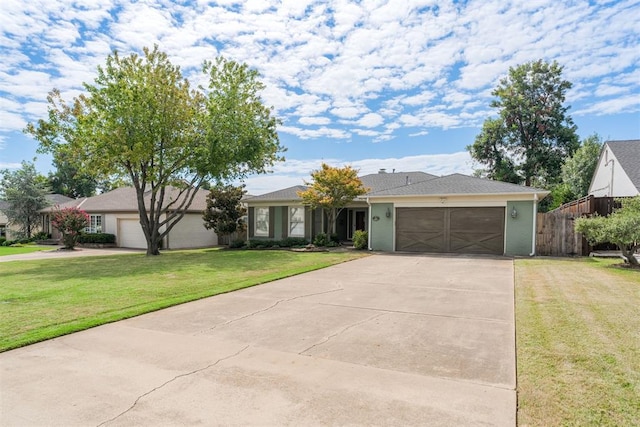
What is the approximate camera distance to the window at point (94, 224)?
24462mm

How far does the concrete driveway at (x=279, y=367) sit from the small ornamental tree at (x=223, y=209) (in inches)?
540

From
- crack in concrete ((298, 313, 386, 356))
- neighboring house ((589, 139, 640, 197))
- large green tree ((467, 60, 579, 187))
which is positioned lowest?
crack in concrete ((298, 313, 386, 356))

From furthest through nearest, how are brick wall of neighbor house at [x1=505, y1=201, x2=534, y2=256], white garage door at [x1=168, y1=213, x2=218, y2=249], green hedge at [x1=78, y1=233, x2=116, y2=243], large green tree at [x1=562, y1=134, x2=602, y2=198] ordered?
1. large green tree at [x1=562, y1=134, x2=602, y2=198]
2. green hedge at [x1=78, y1=233, x2=116, y2=243]
3. white garage door at [x1=168, y1=213, x2=218, y2=249]
4. brick wall of neighbor house at [x1=505, y1=201, x2=534, y2=256]

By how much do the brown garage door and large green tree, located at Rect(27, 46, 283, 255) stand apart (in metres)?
7.74

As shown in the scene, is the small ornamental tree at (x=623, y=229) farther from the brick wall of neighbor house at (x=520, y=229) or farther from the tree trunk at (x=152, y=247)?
the tree trunk at (x=152, y=247)

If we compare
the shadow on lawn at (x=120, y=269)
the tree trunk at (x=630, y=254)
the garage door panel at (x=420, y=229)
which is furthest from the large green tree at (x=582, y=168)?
the shadow on lawn at (x=120, y=269)

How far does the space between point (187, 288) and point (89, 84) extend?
12.0 metres

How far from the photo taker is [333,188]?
17.2 metres

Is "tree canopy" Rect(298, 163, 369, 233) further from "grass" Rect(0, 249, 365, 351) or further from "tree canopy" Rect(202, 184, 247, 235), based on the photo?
"tree canopy" Rect(202, 184, 247, 235)

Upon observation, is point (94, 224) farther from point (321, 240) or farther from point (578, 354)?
point (578, 354)

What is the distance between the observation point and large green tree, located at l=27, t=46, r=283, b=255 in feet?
48.4

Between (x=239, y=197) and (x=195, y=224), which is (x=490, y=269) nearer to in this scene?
(x=239, y=197)

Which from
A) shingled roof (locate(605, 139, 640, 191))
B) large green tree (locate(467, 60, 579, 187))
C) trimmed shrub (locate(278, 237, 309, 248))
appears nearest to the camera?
shingled roof (locate(605, 139, 640, 191))

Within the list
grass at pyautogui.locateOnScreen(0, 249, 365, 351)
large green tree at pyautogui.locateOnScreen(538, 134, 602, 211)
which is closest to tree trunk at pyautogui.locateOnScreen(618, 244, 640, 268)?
grass at pyautogui.locateOnScreen(0, 249, 365, 351)
